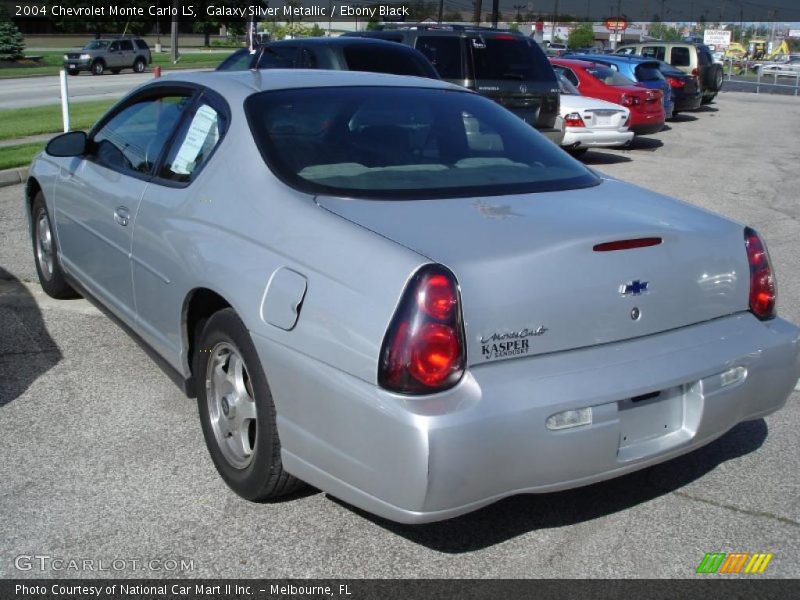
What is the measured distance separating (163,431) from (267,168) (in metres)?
1.37

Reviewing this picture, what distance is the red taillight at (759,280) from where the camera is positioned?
348cm

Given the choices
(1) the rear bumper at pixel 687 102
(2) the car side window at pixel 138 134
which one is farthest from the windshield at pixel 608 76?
(2) the car side window at pixel 138 134

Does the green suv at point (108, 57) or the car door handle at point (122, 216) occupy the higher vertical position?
the green suv at point (108, 57)

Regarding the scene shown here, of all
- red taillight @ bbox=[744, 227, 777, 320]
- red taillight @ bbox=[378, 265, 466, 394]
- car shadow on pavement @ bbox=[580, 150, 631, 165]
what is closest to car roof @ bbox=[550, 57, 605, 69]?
car shadow on pavement @ bbox=[580, 150, 631, 165]

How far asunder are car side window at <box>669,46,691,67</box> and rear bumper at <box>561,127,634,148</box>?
44.3ft

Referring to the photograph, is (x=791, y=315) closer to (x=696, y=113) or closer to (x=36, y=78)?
(x=696, y=113)

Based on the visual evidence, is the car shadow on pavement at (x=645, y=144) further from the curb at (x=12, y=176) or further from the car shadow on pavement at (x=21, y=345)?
the car shadow on pavement at (x=21, y=345)

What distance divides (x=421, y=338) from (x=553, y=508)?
46.6 inches

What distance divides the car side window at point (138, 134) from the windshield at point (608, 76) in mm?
14070

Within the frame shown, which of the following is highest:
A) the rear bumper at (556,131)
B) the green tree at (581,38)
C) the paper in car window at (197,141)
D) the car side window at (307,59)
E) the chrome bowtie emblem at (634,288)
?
the green tree at (581,38)

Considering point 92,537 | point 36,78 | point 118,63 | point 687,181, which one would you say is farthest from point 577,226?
point 118,63

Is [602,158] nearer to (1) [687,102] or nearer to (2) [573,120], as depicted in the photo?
(2) [573,120]

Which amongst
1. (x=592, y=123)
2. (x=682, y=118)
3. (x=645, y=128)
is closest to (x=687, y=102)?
(x=682, y=118)

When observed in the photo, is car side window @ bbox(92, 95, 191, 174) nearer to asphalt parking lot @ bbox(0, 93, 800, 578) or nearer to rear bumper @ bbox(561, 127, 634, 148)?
asphalt parking lot @ bbox(0, 93, 800, 578)
